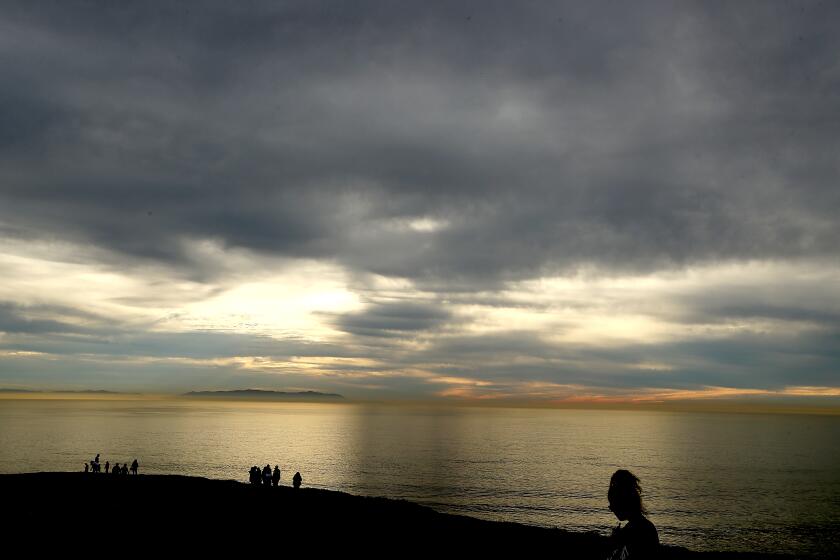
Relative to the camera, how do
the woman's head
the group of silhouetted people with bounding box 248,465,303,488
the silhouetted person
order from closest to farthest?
the silhouetted person → the woman's head → the group of silhouetted people with bounding box 248,465,303,488

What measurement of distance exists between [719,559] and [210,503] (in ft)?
92.2

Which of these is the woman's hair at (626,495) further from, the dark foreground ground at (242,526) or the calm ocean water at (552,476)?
the calm ocean water at (552,476)

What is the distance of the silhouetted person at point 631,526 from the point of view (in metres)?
5.29

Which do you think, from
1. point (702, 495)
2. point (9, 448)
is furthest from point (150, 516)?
point (9, 448)

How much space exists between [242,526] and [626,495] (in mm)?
26123

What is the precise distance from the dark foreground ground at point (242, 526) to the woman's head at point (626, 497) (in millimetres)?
21584

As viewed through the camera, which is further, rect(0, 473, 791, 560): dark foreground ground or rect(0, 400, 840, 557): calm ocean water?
rect(0, 400, 840, 557): calm ocean water

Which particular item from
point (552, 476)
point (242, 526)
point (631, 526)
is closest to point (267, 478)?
point (242, 526)

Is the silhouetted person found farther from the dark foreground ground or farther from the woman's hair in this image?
the dark foreground ground

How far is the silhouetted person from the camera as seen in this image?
5.29 metres

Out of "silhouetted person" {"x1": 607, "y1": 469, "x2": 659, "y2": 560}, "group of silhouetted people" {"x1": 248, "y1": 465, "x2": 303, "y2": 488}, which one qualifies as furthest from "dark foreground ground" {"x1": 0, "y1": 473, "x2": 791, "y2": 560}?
"silhouetted person" {"x1": 607, "y1": 469, "x2": 659, "y2": 560}

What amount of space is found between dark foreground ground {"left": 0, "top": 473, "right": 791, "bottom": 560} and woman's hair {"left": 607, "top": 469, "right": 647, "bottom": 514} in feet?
70.8

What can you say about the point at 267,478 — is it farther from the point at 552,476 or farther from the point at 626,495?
the point at 552,476

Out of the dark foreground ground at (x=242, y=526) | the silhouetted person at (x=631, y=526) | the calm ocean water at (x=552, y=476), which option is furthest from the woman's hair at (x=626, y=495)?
the calm ocean water at (x=552, y=476)
